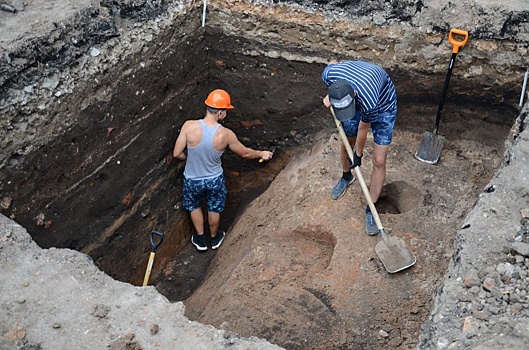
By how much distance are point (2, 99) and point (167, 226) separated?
2350 millimetres

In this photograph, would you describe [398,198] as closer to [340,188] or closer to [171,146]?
[340,188]

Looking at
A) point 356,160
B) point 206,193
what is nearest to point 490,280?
point 356,160

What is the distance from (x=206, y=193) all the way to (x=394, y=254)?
89.1 inches

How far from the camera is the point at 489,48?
5402 millimetres

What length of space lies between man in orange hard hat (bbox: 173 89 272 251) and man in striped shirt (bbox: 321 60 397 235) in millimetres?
1015

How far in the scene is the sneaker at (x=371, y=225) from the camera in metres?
4.93

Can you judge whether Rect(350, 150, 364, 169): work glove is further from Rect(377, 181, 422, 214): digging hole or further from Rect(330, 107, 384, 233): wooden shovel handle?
Rect(377, 181, 422, 214): digging hole

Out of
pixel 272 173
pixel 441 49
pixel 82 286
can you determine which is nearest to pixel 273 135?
pixel 272 173

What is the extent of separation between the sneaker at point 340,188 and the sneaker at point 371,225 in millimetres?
395

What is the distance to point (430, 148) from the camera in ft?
18.8

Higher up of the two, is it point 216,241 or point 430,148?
point 430,148

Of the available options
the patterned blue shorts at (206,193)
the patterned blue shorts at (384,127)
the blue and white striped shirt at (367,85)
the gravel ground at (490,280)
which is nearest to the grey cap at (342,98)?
the blue and white striped shirt at (367,85)

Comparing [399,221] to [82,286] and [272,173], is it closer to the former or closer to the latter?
[272,173]

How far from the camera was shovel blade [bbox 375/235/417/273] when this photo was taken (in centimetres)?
459
